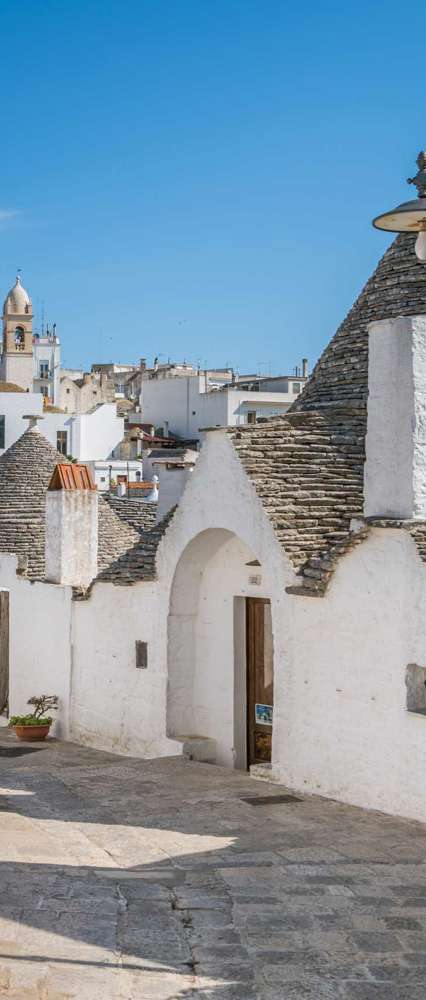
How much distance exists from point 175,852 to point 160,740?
4.77 m

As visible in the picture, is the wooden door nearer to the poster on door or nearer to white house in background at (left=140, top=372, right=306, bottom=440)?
the poster on door

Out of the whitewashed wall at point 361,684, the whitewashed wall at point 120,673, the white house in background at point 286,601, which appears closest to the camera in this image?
the whitewashed wall at point 361,684

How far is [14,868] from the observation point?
8.55m

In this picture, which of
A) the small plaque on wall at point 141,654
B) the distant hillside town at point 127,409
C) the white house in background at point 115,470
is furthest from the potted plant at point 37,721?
the white house in background at point 115,470

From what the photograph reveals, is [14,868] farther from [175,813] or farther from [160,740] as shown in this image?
[160,740]

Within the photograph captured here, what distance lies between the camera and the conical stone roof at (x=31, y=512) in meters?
18.7

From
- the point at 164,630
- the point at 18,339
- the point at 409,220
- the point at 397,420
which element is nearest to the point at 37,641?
the point at 164,630

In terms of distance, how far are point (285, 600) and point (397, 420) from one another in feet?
7.19

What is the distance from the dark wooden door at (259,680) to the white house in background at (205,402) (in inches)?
1417

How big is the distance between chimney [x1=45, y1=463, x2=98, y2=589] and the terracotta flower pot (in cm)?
200

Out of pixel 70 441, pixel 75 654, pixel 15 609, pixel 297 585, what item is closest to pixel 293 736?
pixel 297 585

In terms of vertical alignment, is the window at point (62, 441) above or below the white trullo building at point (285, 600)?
above

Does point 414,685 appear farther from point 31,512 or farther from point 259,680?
point 31,512

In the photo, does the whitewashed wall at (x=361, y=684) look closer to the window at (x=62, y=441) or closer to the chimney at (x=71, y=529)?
the chimney at (x=71, y=529)
